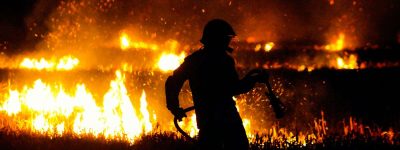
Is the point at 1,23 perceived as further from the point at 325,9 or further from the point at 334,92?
the point at 334,92

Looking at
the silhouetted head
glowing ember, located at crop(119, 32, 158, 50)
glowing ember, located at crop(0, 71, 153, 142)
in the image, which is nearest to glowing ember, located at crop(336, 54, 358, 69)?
glowing ember, located at crop(119, 32, 158, 50)

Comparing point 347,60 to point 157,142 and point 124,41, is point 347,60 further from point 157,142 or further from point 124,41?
point 157,142

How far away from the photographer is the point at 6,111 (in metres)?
12.8

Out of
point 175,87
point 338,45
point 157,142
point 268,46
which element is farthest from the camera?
point 338,45

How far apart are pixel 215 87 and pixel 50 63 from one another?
1886 cm

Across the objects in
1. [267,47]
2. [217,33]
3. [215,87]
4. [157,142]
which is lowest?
[157,142]

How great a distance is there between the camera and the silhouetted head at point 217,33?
6.01m

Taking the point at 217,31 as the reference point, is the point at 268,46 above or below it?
above

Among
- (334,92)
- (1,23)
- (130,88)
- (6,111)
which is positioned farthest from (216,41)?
(1,23)

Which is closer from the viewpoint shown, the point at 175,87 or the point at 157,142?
the point at 175,87

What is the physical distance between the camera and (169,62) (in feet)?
65.9

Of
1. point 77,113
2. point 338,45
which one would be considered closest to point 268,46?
point 338,45

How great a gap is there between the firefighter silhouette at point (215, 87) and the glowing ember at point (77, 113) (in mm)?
3566

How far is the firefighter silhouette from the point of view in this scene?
235 inches
